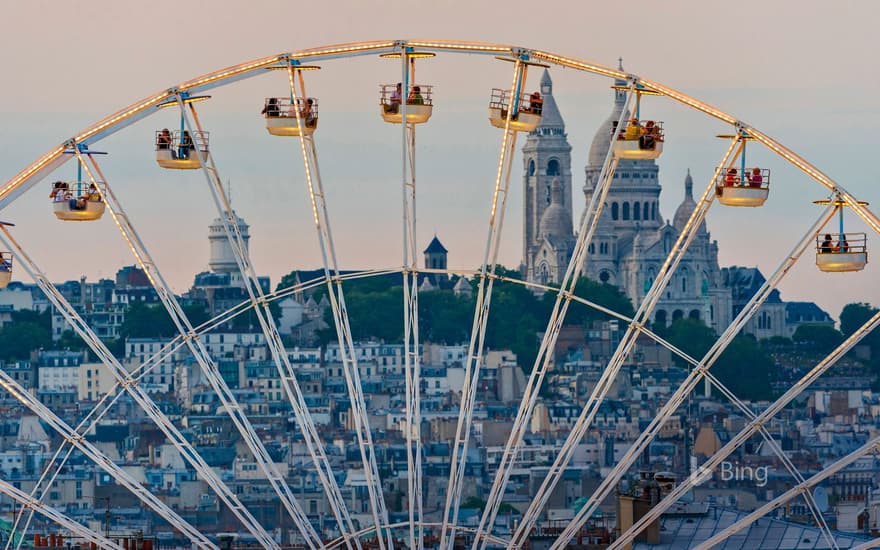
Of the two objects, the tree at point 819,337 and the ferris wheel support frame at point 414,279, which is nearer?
the ferris wheel support frame at point 414,279

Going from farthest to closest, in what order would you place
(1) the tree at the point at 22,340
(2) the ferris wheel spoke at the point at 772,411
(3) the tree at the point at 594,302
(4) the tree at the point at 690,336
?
(3) the tree at the point at 594,302
(1) the tree at the point at 22,340
(4) the tree at the point at 690,336
(2) the ferris wheel spoke at the point at 772,411

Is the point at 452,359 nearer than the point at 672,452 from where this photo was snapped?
No

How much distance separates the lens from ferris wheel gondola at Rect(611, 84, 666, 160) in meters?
39.4

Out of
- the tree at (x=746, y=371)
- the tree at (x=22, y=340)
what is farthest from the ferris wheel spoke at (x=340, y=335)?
the tree at (x=22, y=340)

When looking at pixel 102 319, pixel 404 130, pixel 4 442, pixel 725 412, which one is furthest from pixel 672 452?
pixel 404 130

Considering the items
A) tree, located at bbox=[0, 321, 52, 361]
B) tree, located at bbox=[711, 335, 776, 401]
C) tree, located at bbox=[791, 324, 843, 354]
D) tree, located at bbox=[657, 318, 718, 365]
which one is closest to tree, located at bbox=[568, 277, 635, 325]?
tree, located at bbox=[657, 318, 718, 365]

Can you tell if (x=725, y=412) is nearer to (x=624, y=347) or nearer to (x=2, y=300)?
(x=2, y=300)

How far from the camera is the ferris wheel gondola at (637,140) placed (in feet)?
129

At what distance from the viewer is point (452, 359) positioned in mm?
171000

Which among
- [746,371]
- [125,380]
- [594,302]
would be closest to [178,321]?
[125,380]

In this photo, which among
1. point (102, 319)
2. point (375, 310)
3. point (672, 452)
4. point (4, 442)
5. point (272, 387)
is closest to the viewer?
point (672, 452)

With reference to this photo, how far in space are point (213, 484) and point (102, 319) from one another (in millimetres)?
151406

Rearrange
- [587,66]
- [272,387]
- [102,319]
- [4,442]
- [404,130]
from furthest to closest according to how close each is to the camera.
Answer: [102,319]
[272,387]
[4,442]
[404,130]
[587,66]

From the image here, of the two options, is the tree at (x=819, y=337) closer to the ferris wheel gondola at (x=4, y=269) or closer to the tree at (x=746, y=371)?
the tree at (x=746, y=371)
